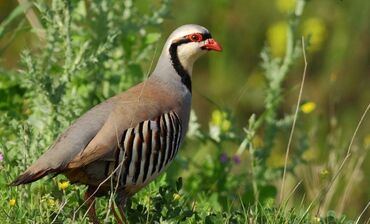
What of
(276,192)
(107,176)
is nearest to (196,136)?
(276,192)

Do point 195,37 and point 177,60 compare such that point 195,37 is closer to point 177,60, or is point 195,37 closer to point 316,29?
point 177,60

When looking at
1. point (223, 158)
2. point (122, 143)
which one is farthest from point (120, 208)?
point (223, 158)

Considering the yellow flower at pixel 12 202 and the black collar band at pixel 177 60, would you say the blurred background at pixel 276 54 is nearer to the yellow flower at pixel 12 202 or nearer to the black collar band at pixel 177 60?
the black collar band at pixel 177 60

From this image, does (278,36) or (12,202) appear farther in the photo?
(278,36)

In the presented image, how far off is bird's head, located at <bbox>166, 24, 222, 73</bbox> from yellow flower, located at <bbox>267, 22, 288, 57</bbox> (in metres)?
4.15

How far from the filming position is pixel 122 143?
4.95 meters

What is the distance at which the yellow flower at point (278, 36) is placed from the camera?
385 inches

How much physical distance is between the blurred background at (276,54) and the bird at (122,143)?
13.0ft

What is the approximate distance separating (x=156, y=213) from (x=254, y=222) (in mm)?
408

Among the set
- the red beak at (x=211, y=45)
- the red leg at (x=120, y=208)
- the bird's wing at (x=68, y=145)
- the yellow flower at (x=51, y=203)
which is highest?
the bird's wing at (x=68, y=145)

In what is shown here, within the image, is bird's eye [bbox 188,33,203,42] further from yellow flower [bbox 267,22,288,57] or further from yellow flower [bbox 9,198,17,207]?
yellow flower [bbox 267,22,288,57]

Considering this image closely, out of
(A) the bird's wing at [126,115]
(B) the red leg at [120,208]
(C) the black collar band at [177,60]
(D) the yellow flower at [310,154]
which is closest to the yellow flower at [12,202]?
(A) the bird's wing at [126,115]

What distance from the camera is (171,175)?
21.7 ft

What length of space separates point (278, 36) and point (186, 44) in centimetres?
431
